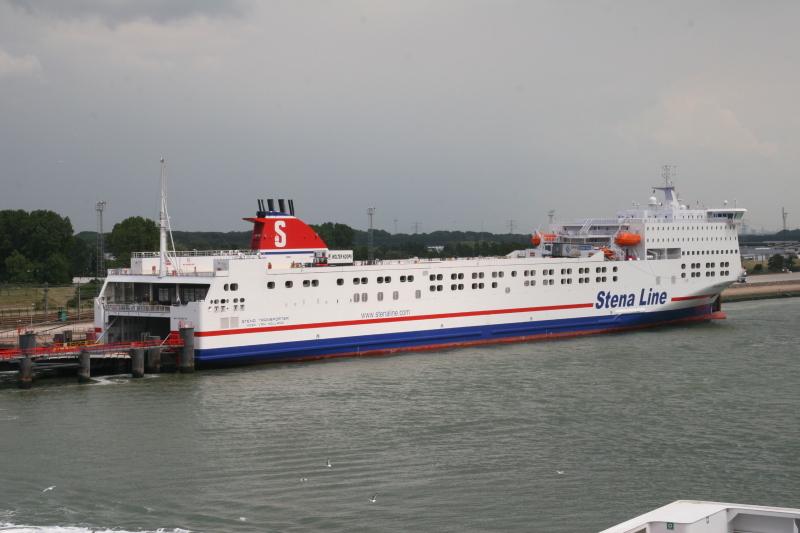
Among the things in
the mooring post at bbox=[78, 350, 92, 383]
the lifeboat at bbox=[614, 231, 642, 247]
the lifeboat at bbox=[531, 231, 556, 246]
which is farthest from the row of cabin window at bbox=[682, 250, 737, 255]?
the mooring post at bbox=[78, 350, 92, 383]

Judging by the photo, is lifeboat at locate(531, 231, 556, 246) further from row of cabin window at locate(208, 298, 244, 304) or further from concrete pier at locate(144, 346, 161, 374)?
concrete pier at locate(144, 346, 161, 374)

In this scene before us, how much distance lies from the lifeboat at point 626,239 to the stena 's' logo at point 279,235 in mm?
15179

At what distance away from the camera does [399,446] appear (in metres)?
16.6

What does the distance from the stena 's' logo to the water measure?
17.7 feet

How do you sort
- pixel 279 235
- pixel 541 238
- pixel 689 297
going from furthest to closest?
pixel 541 238
pixel 689 297
pixel 279 235

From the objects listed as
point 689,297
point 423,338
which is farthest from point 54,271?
point 689,297

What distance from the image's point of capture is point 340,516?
12875 mm

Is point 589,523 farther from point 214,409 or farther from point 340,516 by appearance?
point 214,409

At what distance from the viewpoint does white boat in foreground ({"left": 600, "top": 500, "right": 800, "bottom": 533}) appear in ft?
29.8

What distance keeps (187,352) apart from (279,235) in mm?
6570

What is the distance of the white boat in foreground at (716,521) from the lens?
9.07m

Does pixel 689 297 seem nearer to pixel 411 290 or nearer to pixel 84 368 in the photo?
pixel 411 290

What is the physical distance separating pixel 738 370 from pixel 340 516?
16243 mm

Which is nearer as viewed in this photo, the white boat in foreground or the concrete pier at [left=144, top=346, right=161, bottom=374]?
the white boat in foreground
